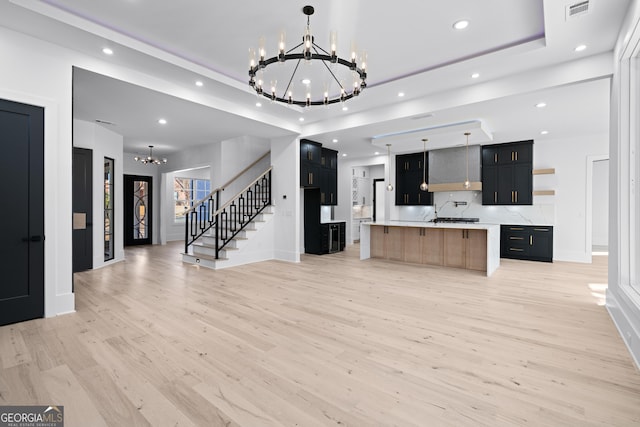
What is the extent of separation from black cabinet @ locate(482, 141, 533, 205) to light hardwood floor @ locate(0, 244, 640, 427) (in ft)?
11.5

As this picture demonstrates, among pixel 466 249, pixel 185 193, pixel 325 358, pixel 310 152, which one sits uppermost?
pixel 310 152

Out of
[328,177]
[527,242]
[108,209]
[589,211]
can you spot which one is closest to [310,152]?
[328,177]

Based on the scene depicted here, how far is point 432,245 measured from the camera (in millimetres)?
6797

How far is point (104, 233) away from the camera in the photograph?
6906 millimetres

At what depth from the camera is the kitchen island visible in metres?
6.15

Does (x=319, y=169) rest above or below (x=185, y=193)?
above

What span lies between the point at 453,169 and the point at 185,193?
9.42 meters

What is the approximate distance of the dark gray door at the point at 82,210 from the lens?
6.02m

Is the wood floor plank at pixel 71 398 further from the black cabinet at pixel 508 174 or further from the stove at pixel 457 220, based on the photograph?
the black cabinet at pixel 508 174

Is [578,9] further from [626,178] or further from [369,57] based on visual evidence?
[369,57]

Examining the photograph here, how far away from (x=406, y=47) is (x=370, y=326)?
3.48m

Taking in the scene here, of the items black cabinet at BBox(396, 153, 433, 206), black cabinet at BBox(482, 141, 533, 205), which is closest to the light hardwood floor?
black cabinet at BBox(482, 141, 533, 205)

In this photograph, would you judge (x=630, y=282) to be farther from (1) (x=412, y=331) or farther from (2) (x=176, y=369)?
(2) (x=176, y=369)

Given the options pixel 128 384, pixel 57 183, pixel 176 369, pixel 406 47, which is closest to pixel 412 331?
pixel 176 369
